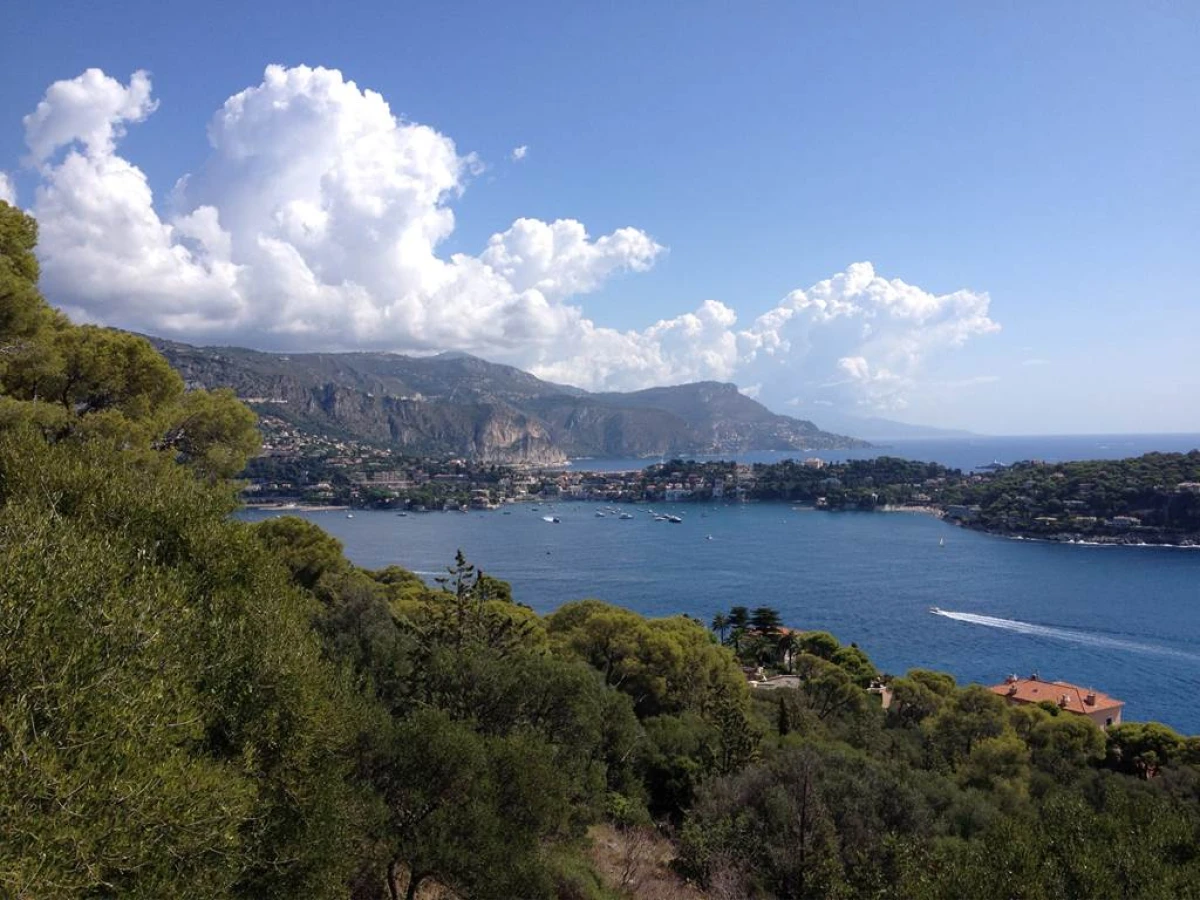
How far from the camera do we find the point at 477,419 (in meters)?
166

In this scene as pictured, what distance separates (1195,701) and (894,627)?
12.2m

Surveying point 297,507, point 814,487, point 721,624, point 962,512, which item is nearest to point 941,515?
point 962,512

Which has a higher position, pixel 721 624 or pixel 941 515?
pixel 941 515

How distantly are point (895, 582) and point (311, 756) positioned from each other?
152 ft

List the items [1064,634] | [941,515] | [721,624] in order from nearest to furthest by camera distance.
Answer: [721,624]
[1064,634]
[941,515]

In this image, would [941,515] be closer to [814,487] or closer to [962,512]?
[962,512]

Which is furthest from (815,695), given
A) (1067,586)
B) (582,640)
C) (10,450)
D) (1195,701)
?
(1067,586)

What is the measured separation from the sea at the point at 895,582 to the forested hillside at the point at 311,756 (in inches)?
696

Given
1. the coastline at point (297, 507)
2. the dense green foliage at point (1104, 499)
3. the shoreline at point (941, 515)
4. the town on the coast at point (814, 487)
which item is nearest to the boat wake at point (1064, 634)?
the shoreline at point (941, 515)

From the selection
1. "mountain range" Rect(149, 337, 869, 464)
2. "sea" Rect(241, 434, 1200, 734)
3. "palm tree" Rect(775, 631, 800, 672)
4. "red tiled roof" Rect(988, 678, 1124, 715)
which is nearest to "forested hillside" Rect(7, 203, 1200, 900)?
"red tiled roof" Rect(988, 678, 1124, 715)

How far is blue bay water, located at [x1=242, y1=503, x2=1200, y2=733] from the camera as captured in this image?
1271 inches

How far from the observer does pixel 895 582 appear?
4653 centimetres

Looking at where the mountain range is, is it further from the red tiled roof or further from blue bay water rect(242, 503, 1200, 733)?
the red tiled roof

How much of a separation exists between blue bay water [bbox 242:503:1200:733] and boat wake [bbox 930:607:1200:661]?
0.37 ft
